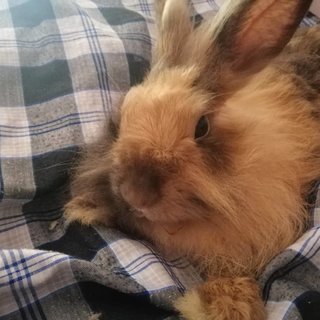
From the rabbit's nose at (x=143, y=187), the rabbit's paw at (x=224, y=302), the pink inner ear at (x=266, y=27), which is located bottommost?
the rabbit's paw at (x=224, y=302)

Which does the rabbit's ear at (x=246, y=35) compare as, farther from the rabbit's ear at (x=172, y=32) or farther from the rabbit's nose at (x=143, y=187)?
the rabbit's nose at (x=143, y=187)

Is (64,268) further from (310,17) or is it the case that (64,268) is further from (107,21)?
(310,17)

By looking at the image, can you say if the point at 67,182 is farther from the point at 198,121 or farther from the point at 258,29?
the point at 258,29

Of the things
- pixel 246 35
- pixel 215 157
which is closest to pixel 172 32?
pixel 246 35

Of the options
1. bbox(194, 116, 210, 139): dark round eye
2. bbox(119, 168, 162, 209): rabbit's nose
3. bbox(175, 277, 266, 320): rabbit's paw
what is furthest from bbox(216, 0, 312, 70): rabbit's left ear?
bbox(175, 277, 266, 320): rabbit's paw

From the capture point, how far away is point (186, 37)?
3.16 feet

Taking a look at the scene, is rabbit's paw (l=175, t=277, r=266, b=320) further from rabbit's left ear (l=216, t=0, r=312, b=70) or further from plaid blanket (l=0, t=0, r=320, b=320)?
rabbit's left ear (l=216, t=0, r=312, b=70)

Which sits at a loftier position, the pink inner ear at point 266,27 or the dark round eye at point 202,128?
the pink inner ear at point 266,27

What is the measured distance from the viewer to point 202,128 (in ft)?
2.83

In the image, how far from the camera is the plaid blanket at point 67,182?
849mm

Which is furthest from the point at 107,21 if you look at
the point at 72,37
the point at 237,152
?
the point at 237,152

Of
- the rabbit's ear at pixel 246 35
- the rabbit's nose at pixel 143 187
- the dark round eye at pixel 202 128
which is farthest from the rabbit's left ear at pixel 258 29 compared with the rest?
the rabbit's nose at pixel 143 187

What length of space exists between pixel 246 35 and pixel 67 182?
444 mm

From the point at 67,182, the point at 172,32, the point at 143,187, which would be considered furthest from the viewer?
the point at 67,182
